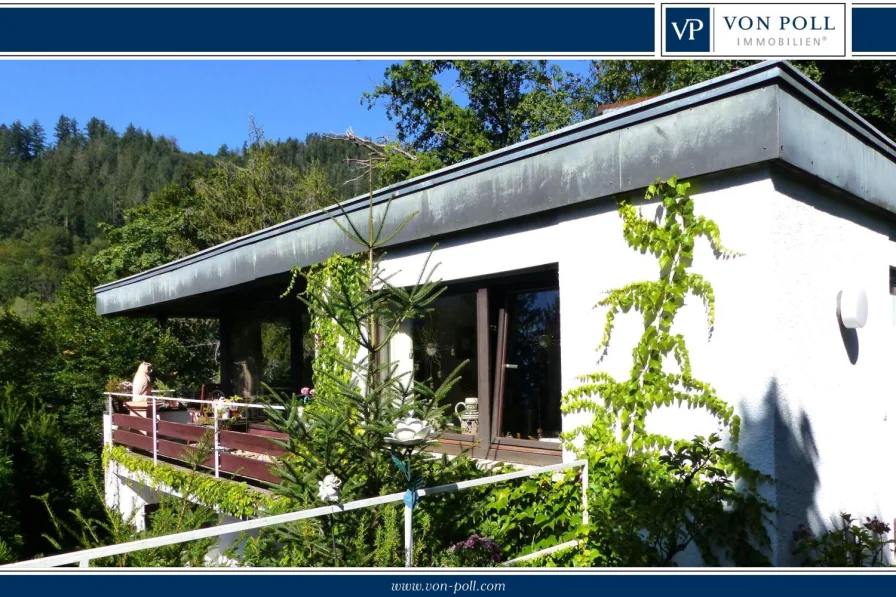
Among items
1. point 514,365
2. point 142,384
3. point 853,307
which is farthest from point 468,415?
point 142,384

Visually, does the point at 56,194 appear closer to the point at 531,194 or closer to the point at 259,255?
the point at 259,255

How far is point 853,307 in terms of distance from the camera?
5070 mm

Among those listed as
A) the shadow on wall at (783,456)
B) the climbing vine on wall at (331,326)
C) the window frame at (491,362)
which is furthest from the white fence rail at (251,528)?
the climbing vine on wall at (331,326)

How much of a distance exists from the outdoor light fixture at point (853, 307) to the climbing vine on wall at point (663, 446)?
1.11 m

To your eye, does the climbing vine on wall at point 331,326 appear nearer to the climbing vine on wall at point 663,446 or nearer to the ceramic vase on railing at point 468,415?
the ceramic vase on railing at point 468,415

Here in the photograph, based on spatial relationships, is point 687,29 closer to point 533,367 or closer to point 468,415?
point 533,367

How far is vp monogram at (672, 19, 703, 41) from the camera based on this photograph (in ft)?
14.2

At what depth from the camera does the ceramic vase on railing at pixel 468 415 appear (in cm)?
700

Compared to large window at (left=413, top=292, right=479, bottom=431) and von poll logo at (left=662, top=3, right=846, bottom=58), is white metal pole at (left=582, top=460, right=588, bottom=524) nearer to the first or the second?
large window at (left=413, top=292, right=479, bottom=431)

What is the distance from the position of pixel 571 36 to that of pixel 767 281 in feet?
6.17

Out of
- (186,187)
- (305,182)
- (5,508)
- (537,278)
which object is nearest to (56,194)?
(186,187)

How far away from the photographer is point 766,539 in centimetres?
448

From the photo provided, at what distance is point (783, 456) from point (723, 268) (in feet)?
3.98
